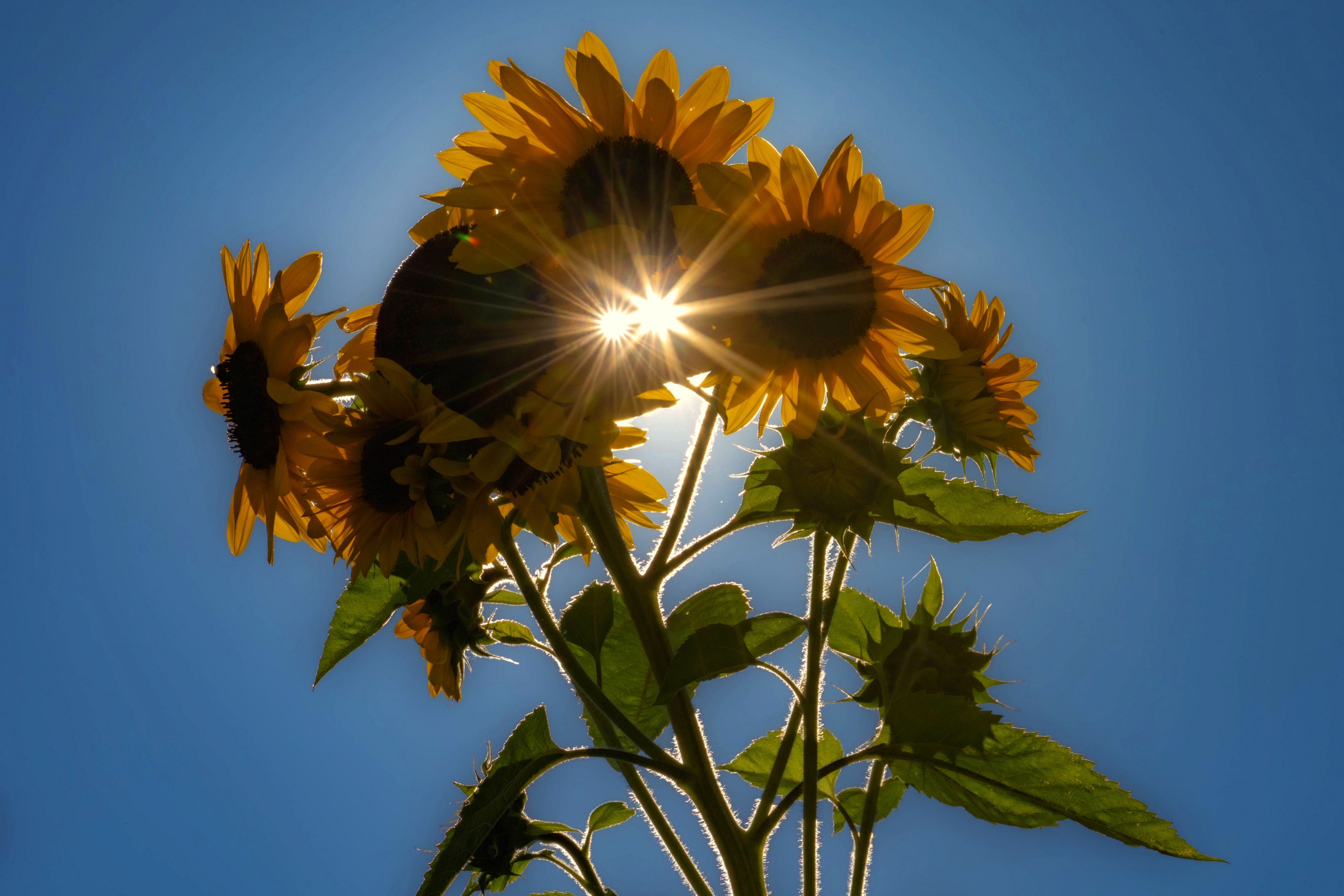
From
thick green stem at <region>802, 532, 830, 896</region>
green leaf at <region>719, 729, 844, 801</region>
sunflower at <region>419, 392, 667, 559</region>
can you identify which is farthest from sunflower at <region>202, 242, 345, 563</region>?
green leaf at <region>719, 729, 844, 801</region>

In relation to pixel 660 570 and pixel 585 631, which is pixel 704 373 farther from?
pixel 585 631

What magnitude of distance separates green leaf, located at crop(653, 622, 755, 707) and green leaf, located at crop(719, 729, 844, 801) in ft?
1.43

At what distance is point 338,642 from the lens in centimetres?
135

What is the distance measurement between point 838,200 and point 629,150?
305 mm

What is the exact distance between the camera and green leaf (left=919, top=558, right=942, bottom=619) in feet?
4.26

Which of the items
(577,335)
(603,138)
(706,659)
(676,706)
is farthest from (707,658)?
(603,138)

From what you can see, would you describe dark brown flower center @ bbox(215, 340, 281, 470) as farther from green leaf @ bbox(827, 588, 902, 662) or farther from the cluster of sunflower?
green leaf @ bbox(827, 588, 902, 662)

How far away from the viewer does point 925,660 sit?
1.26m

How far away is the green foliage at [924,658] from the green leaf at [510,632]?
472 mm

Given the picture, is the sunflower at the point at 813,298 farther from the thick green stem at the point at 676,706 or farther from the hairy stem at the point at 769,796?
the hairy stem at the point at 769,796

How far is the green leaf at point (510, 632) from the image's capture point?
4.42 ft

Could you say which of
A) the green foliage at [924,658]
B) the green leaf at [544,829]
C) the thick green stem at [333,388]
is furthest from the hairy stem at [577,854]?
the thick green stem at [333,388]

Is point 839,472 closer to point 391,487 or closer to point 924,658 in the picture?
point 924,658

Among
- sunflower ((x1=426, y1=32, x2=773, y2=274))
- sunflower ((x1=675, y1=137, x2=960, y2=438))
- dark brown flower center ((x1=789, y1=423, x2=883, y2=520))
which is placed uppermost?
sunflower ((x1=426, y1=32, x2=773, y2=274))
